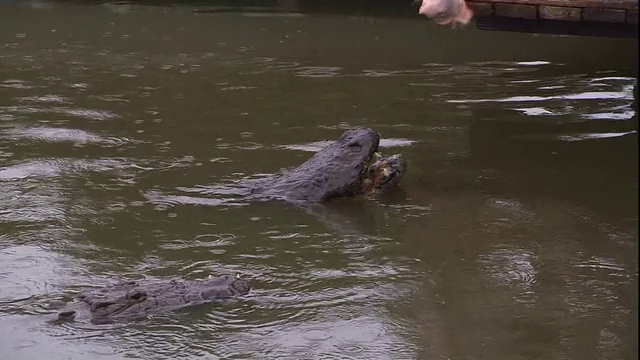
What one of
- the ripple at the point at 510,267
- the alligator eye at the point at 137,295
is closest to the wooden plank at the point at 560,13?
the ripple at the point at 510,267

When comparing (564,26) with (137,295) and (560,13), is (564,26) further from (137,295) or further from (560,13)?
(137,295)

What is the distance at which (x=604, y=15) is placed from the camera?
638 centimetres

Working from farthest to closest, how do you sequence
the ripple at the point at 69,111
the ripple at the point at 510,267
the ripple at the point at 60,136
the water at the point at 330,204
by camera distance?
the ripple at the point at 69,111 → the ripple at the point at 60,136 → the ripple at the point at 510,267 → the water at the point at 330,204

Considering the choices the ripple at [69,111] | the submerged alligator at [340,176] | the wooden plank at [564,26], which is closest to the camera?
the submerged alligator at [340,176]

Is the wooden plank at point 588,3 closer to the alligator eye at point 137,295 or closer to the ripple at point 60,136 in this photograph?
the ripple at point 60,136

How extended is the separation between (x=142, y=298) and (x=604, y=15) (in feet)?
12.2

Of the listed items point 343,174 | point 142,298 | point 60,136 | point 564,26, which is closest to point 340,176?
point 343,174

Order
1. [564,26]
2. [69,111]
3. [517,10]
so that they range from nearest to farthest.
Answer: [517,10] → [564,26] → [69,111]

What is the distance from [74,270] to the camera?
15.8 feet

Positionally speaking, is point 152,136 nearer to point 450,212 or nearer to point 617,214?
point 450,212

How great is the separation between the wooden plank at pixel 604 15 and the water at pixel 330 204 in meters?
0.92

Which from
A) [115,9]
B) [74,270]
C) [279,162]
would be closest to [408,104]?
[279,162]

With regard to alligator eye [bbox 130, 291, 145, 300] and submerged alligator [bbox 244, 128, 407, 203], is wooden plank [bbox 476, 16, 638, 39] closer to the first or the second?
submerged alligator [bbox 244, 128, 407, 203]

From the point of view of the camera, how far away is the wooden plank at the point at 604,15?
20.8ft
